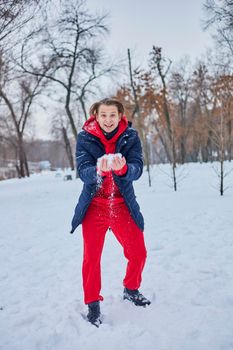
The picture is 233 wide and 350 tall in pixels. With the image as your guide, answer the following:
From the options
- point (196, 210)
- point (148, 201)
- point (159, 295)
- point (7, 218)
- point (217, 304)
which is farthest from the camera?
point (148, 201)

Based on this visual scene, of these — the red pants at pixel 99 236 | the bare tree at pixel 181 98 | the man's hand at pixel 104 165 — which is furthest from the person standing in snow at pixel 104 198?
the bare tree at pixel 181 98

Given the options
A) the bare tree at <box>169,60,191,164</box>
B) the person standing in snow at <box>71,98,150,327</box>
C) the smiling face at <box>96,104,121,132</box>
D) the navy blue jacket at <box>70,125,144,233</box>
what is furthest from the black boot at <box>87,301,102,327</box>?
the bare tree at <box>169,60,191,164</box>

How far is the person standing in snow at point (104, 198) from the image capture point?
2.55 meters

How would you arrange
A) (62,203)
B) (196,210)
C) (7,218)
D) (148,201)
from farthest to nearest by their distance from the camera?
(62,203) → (148,201) → (7,218) → (196,210)

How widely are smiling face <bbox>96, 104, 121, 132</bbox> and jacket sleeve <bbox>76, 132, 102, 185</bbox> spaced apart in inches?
8.2

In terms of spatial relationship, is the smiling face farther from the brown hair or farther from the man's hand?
the man's hand

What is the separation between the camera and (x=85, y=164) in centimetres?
250

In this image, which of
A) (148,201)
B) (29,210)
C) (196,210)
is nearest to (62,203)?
(29,210)

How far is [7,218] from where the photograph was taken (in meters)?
8.24

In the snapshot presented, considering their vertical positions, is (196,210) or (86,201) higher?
(86,201)

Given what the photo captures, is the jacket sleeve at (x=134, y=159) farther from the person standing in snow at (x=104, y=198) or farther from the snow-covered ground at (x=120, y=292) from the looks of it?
the snow-covered ground at (x=120, y=292)

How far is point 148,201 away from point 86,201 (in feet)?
21.4

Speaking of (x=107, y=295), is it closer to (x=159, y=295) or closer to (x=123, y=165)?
(x=159, y=295)

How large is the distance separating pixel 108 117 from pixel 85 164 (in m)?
0.45
